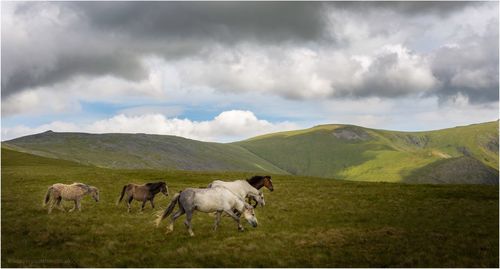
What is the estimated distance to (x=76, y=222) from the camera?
23453 mm

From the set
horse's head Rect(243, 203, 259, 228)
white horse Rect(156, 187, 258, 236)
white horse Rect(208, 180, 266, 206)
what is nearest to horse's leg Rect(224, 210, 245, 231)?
white horse Rect(156, 187, 258, 236)

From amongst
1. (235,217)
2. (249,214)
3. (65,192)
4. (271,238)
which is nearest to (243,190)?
(249,214)

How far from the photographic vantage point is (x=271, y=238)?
19.5 meters

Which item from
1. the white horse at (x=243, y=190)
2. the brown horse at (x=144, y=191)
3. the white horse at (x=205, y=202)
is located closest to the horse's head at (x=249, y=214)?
the white horse at (x=205, y=202)

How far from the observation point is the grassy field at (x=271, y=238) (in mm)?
16109

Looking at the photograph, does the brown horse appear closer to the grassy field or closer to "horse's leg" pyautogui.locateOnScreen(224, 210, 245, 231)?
the grassy field

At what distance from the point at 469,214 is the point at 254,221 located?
51.6ft

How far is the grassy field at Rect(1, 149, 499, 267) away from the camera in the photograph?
1611 cm

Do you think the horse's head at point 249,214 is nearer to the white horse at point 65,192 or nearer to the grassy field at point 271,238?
the grassy field at point 271,238

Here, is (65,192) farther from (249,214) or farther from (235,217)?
(249,214)

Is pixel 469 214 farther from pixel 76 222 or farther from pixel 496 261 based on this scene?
pixel 76 222

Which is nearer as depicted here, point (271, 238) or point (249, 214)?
point (271, 238)

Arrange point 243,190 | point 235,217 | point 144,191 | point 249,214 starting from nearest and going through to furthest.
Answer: point 235,217
point 249,214
point 243,190
point 144,191

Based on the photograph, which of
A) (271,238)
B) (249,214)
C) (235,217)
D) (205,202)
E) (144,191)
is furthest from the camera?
(144,191)
